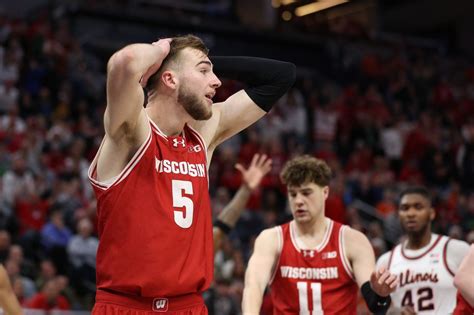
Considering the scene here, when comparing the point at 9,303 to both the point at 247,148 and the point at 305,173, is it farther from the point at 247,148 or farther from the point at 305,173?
the point at 247,148

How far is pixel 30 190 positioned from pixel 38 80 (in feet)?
14.6

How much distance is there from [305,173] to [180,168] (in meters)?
2.04

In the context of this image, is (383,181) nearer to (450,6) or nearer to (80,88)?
(80,88)

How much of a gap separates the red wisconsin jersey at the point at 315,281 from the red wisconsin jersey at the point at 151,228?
5.96 feet

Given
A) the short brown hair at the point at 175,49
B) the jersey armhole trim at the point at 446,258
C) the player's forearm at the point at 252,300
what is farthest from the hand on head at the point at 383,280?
the jersey armhole trim at the point at 446,258

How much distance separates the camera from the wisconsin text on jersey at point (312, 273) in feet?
20.0

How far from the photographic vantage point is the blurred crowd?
11.6 meters

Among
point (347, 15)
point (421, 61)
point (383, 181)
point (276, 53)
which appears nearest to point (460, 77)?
point (421, 61)

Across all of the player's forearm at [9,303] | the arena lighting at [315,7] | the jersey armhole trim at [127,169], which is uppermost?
the arena lighting at [315,7]

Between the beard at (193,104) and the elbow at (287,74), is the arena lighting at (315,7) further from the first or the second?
the beard at (193,104)

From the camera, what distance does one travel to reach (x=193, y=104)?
4.47m

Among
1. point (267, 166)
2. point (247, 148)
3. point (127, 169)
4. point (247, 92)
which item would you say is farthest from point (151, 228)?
point (247, 148)

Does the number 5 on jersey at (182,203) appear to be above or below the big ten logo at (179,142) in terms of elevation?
below

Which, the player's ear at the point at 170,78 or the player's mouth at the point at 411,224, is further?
the player's mouth at the point at 411,224
